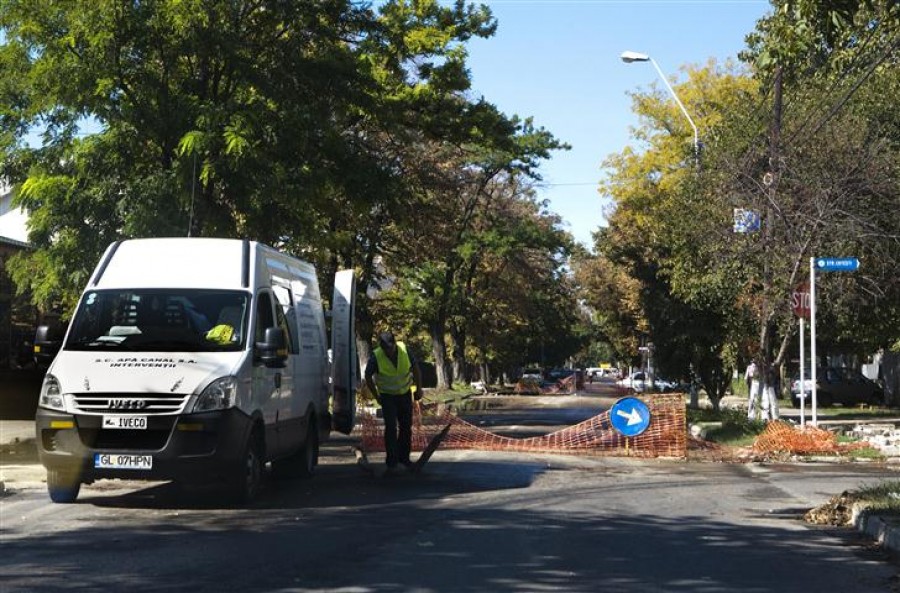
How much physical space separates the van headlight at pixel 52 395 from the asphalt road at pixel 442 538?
1.03 m

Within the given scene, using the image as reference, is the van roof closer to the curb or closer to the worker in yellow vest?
the worker in yellow vest

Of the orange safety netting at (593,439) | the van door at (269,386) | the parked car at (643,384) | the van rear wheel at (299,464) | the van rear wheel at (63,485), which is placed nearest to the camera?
the van rear wheel at (63,485)

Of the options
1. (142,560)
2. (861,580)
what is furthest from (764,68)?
(142,560)

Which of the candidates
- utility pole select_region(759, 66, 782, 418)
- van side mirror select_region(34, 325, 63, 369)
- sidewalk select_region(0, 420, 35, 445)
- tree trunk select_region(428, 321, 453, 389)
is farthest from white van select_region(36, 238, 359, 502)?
tree trunk select_region(428, 321, 453, 389)

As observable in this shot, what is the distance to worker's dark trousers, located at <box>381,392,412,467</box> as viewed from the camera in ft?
41.9

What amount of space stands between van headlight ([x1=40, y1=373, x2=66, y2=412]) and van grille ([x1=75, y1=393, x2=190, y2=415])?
33cm

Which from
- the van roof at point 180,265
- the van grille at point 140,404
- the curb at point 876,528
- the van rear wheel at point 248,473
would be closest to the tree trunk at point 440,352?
the van roof at point 180,265

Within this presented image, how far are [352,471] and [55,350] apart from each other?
4.47 meters

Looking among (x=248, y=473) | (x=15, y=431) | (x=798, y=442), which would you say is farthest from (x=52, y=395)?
(x=798, y=442)

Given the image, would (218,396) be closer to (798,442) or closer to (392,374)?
(392,374)

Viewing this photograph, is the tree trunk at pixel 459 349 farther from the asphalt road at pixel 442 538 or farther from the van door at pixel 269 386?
the van door at pixel 269 386

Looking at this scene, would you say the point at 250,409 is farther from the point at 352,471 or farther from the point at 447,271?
the point at 447,271

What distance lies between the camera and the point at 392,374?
1287cm

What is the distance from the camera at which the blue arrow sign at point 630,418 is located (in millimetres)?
16781
